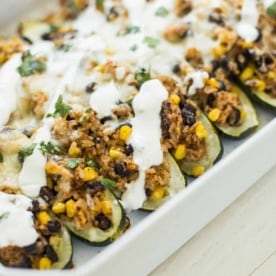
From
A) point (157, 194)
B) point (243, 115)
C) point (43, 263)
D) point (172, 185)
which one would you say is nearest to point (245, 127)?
point (243, 115)

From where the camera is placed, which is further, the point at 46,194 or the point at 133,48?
the point at 133,48

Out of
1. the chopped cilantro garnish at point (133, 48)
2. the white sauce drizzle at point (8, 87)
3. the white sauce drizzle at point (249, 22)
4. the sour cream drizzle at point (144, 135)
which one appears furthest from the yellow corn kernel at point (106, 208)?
the white sauce drizzle at point (249, 22)

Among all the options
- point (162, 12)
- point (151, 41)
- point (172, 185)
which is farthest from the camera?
point (162, 12)

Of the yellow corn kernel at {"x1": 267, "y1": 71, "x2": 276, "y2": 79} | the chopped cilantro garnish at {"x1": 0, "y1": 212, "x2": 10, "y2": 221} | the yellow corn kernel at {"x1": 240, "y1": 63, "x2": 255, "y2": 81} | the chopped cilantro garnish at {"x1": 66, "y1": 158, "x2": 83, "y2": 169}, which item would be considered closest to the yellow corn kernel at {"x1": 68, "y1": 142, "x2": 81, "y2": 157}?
the chopped cilantro garnish at {"x1": 66, "y1": 158, "x2": 83, "y2": 169}

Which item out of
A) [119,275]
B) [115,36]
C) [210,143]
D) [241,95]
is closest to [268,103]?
[241,95]

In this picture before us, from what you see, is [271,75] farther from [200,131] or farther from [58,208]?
[58,208]

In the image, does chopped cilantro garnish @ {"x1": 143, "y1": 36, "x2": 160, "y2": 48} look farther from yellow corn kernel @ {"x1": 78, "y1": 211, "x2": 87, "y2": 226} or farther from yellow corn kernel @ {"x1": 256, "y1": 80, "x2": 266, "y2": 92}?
yellow corn kernel @ {"x1": 78, "y1": 211, "x2": 87, "y2": 226}
